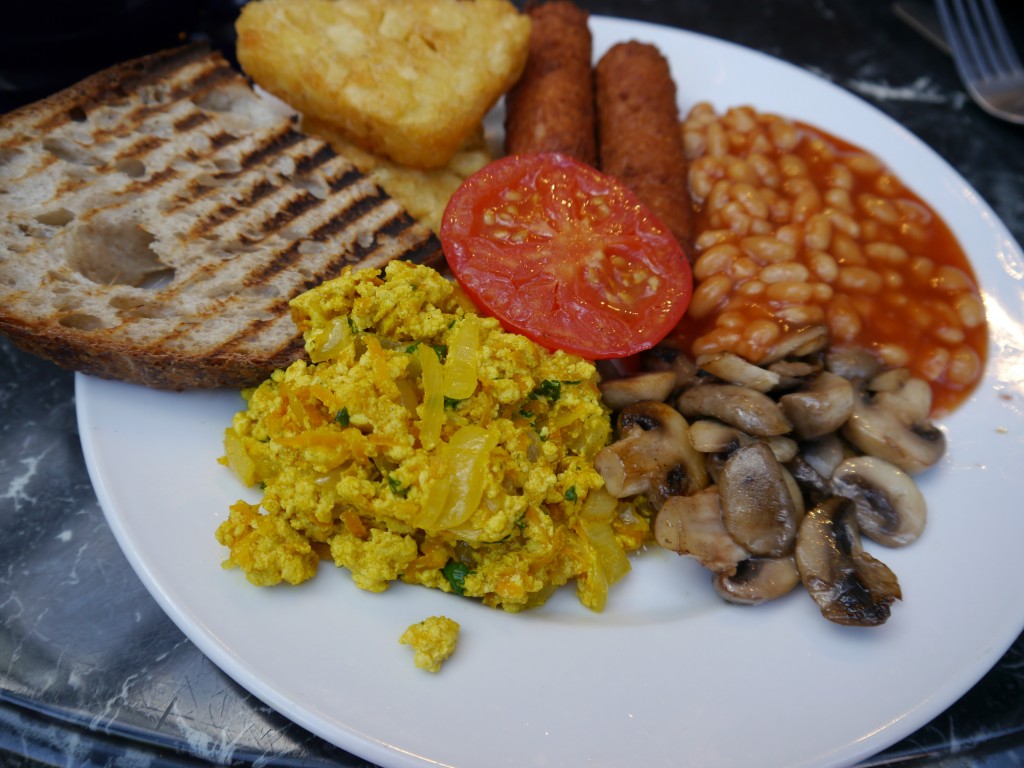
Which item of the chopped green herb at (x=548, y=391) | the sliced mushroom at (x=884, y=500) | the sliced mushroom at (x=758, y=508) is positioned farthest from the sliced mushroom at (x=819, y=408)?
the chopped green herb at (x=548, y=391)

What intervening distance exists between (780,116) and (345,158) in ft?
6.74

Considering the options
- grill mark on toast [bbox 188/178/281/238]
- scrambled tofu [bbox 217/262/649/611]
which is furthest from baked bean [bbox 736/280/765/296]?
grill mark on toast [bbox 188/178/281/238]

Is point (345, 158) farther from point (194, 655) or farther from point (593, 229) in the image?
point (194, 655)

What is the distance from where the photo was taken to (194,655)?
2184 millimetres

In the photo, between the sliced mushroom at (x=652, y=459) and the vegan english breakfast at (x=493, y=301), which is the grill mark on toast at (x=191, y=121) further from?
the sliced mushroom at (x=652, y=459)

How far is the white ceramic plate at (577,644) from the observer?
5.90 feet

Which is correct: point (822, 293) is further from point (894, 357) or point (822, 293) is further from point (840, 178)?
point (840, 178)

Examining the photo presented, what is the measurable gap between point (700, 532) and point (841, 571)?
39 cm

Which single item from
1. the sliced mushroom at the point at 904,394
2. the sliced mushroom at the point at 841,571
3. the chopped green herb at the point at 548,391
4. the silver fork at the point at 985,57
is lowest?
the sliced mushroom at the point at 841,571

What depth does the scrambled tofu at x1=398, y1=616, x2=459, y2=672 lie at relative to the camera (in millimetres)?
1869

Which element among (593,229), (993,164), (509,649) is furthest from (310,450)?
(993,164)

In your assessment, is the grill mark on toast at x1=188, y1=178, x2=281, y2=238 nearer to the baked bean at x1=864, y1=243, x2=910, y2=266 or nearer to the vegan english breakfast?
the vegan english breakfast

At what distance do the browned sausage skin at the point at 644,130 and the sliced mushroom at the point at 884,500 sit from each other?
113 centimetres

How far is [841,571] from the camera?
6.66 feet
